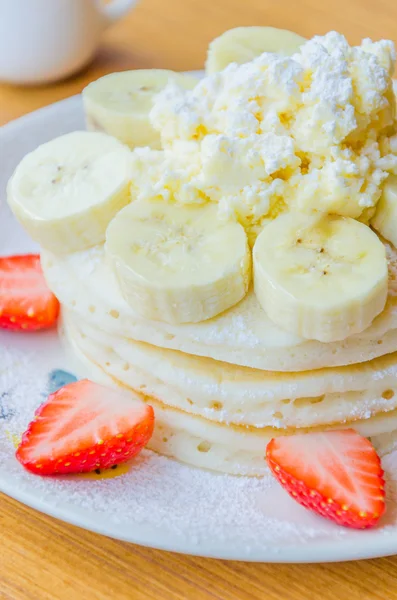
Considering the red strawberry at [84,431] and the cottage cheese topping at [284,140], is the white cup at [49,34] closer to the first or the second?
the cottage cheese topping at [284,140]

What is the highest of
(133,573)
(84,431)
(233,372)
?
(233,372)

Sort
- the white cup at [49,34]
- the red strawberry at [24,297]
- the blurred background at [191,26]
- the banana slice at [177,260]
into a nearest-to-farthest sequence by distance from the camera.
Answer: the banana slice at [177,260], the red strawberry at [24,297], the white cup at [49,34], the blurred background at [191,26]

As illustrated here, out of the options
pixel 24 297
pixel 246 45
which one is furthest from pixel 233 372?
pixel 246 45

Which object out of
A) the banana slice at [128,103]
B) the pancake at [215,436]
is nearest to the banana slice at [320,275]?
the pancake at [215,436]

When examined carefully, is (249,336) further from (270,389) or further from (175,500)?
(175,500)

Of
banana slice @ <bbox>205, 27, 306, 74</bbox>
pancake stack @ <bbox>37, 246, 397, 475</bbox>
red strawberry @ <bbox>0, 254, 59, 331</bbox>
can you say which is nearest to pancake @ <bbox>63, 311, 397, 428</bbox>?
pancake stack @ <bbox>37, 246, 397, 475</bbox>

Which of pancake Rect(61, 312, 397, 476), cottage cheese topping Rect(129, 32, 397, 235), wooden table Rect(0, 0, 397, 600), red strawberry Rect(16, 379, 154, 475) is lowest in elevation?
wooden table Rect(0, 0, 397, 600)

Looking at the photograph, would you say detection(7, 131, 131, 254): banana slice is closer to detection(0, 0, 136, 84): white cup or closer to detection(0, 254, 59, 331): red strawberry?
detection(0, 254, 59, 331): red strawberry
